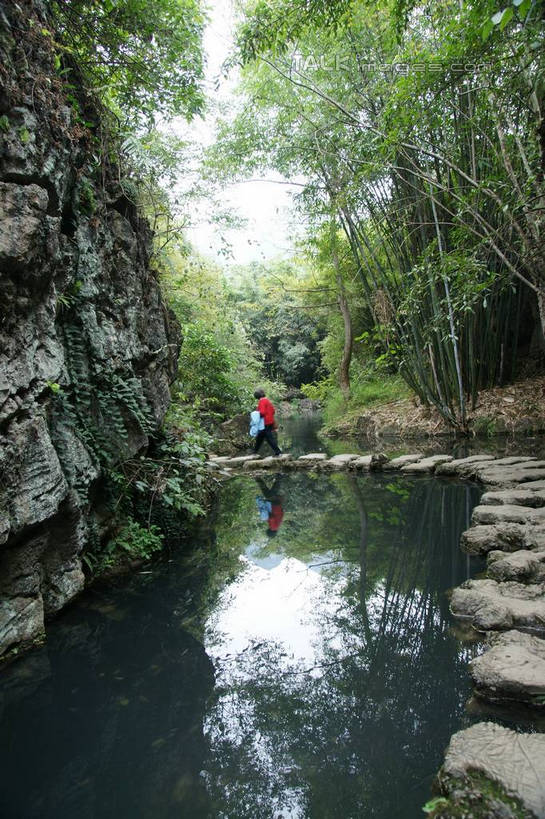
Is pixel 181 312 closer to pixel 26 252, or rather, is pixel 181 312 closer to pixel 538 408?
pixel 538 408

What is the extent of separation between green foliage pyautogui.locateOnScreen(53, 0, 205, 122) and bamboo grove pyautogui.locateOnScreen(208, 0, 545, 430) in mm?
566

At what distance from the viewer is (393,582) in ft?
9.37

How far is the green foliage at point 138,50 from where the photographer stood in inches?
140

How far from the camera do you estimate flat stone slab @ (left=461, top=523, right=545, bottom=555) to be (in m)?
2.83

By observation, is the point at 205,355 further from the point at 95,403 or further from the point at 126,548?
the point at 126,548

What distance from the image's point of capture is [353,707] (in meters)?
1.76

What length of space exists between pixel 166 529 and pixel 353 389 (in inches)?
398

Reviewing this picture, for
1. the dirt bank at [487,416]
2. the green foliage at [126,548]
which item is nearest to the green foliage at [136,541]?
the green foliage at [126,548]

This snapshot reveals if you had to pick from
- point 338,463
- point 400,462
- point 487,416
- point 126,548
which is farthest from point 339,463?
point 126,548

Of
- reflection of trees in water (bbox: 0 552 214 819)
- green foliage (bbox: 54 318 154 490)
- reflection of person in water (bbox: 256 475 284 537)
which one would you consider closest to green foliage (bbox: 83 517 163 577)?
reflection of trees in water (bbox: 0 552 214 819)

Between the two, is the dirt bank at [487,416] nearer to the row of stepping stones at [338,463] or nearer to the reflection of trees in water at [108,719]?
the row of stepping stones at [338,463]

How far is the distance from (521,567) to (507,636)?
0.73m

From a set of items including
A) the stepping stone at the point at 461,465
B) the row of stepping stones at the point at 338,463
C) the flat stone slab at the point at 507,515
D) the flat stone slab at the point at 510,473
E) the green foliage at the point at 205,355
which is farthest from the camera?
the green foliage at the point at 205,355

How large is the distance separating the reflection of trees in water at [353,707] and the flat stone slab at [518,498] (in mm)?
999
